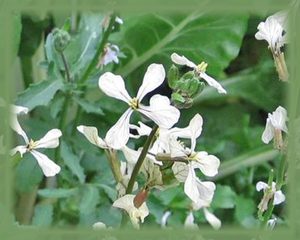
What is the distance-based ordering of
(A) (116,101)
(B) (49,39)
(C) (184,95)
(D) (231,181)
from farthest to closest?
(D) (231,181) < (A) (116,101) < (B) (49,39) < (C) (184,95)

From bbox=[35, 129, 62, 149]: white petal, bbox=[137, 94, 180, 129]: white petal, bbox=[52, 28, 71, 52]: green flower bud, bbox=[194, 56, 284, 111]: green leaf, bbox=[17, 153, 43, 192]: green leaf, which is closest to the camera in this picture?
bbox=[137, 94, 180, 129]: white petal

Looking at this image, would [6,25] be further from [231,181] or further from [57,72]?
[231,181]

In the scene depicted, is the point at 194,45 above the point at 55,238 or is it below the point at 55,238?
above

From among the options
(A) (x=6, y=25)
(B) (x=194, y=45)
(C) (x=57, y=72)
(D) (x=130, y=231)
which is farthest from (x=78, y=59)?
(D) (x=130, y=231)

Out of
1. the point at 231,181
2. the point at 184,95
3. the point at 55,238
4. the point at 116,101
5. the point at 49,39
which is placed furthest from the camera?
the point at 231,181

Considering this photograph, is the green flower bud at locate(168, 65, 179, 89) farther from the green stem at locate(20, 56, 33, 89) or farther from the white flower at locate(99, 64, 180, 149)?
the green stem at locate(20, 56, 33, 89)

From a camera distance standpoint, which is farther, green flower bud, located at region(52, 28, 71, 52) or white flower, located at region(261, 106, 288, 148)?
green flower bud, located at region(52, 28, 71, 52)

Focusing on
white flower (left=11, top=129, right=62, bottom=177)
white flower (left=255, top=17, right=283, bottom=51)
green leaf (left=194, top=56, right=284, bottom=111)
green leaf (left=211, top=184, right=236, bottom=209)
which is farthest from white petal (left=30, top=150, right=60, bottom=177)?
green leaf (left=194, top=56, right=284, bottom=111)

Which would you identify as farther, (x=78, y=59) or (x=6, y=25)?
(x=78, y=59)
